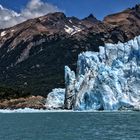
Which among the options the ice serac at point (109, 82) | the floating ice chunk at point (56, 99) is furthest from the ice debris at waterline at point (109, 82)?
the floating ice chunk at point (56, 99)

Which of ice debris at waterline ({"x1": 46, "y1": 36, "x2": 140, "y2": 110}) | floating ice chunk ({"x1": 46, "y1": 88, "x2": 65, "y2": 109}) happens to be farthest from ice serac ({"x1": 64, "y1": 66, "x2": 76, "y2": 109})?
floating ice chunk ({"x1": 46, "y1": 88, "x2": 65, "y2": 109})

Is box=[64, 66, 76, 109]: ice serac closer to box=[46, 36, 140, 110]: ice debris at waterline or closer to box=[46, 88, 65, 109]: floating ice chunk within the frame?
box=[46, 36, 140, 110]: ice debris at waterline

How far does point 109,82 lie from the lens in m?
137

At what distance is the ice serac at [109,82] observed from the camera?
13262 centimetres

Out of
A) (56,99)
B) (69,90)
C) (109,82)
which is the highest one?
(69,90)

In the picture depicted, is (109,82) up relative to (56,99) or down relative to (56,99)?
down

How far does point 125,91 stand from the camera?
133000 millimetres

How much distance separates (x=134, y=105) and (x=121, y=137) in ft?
237

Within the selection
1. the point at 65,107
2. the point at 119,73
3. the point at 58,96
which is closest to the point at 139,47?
the point at 119,73

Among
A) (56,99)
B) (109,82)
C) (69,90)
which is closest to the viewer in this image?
(109,82)

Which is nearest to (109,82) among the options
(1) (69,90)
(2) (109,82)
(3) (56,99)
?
(2) (109,82)

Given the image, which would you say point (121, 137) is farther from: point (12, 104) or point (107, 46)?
point (12, 104)

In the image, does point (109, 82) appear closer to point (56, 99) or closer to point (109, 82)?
point (109, 82)

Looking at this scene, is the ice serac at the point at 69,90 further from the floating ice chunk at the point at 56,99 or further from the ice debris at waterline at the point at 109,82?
the floating ice chunk at the point at 56,99
